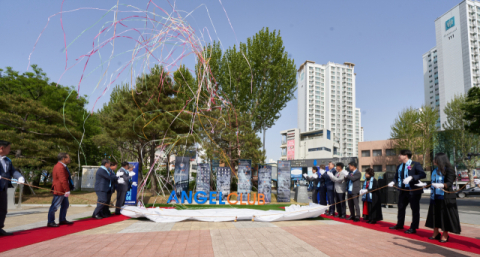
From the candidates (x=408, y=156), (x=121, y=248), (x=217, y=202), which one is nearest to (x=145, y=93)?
(x=217, y=202)

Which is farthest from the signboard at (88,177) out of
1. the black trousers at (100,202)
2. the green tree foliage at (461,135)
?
the green tree foliage at (461,135)

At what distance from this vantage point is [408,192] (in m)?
5.48

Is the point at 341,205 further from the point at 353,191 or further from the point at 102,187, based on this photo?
the point at 102,187

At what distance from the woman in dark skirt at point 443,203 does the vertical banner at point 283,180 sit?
971 cm

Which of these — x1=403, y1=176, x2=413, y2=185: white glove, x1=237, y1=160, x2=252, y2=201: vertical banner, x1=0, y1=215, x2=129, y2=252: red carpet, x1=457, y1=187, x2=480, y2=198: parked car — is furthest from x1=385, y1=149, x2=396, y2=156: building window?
x1=0, y1=215, x2=129, y2=252: red carpet

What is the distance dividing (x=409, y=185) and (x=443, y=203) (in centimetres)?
85

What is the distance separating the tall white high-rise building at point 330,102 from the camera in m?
102

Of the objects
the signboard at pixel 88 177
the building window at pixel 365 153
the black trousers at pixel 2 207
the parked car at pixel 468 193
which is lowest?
the parked car at pixel 468 193

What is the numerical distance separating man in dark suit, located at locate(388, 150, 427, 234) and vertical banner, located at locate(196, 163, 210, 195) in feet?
31.2

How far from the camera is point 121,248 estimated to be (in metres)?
3.79

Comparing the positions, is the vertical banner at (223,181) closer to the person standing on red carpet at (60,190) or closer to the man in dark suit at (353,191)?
the man in dark suit at (353,191)

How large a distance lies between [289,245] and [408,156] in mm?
3605

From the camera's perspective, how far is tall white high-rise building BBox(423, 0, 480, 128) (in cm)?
6147

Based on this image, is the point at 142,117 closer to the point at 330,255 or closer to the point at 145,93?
the point at 145,93
